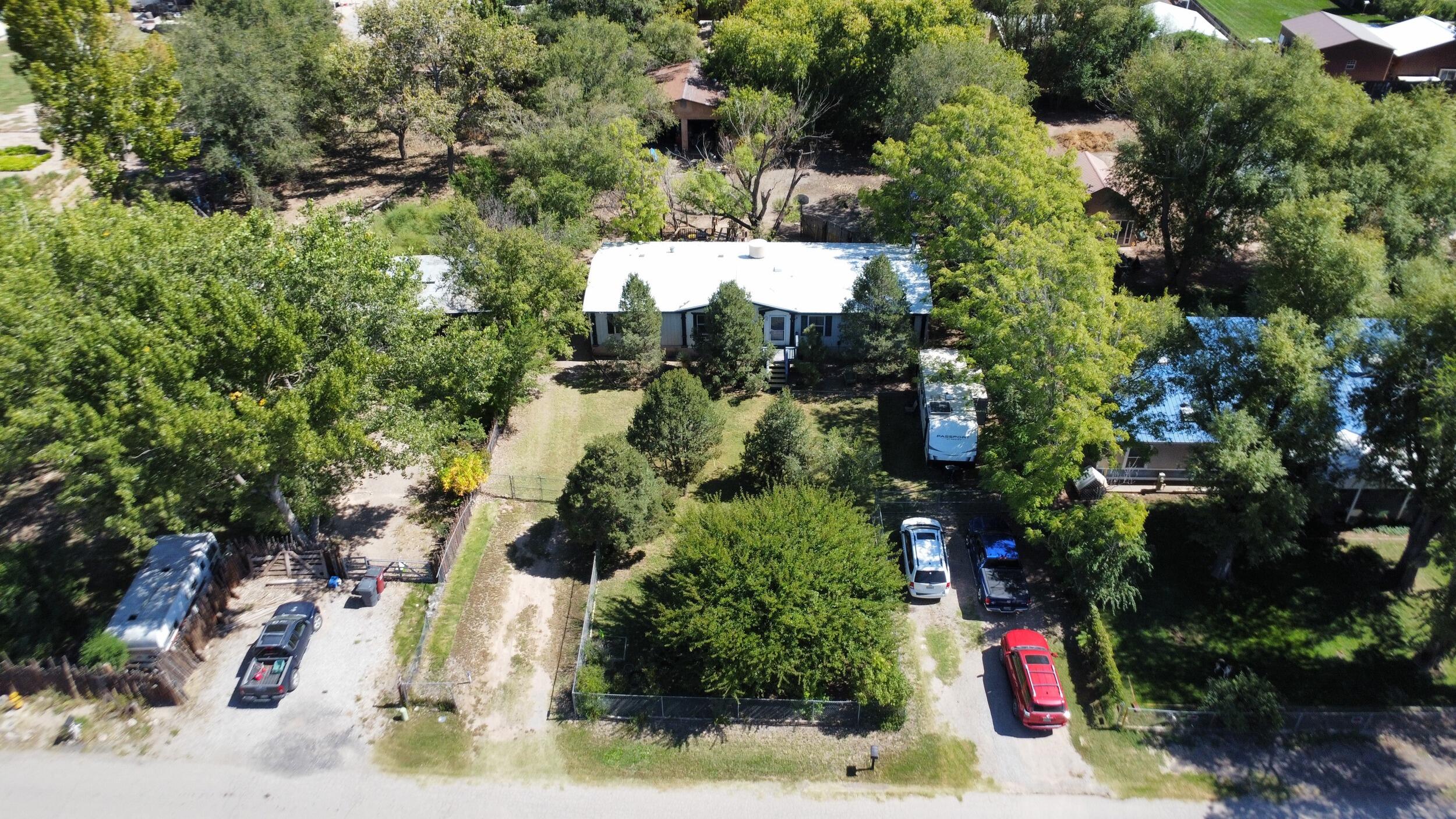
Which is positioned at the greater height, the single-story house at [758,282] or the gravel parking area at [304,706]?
the single-story house at [758,282]

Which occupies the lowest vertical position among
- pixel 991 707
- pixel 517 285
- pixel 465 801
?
pixel 465 801

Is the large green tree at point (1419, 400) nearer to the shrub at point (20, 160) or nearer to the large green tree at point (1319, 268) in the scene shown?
the large green tree at point (1319, 268)

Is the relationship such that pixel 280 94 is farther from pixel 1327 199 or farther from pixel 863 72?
pixel 1327 199

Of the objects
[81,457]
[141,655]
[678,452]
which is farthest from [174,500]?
[678,452]

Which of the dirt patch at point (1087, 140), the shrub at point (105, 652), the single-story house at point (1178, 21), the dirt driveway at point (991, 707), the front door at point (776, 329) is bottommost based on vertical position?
the dirt driveway at point (991, 707)

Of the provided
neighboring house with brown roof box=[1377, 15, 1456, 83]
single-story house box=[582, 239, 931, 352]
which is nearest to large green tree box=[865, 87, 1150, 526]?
single-story house box=[582, 239, 931, 352]

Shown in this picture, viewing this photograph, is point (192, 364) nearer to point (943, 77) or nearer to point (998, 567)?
point (998, 567)

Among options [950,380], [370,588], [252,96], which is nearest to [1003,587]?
[950,380]

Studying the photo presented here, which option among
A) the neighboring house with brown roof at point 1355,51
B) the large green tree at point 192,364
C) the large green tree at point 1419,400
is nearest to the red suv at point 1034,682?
the large green tree at point 1419,400
